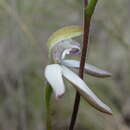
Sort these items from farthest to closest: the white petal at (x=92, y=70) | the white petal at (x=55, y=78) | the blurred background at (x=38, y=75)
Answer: the blurred background at (x=38, y=75)
the white petal at (x=92, y=70)
the white petal at (x=55, y=78)

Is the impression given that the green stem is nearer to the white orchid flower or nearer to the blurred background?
the white orchid flower

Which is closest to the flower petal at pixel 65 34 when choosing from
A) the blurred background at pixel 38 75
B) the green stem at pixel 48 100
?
the green stem at pixel 48 100

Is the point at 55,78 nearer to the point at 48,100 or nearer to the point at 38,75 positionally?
the point at 48,100

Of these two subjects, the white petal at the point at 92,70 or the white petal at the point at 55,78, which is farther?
the white petal at the point at 92,70

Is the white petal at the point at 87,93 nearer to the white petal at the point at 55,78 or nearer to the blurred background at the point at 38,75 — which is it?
the white petal at the point at 55,78

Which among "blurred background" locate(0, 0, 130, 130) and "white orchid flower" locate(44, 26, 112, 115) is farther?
"blurred background" locate(0, 0, 130, 130)

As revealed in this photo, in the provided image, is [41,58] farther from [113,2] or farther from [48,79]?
[48,79]

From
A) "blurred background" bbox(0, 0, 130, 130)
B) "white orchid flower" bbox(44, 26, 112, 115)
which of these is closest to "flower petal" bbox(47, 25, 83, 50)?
"white orchid flower" bbox(44, 26, 112, 115)

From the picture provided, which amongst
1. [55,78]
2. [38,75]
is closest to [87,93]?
[55,78]
